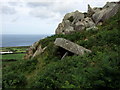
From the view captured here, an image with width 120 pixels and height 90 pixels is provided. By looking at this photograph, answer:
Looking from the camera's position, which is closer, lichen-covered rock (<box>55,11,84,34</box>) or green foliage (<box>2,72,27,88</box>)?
green foliage (<box>2,72,27,88</box>)

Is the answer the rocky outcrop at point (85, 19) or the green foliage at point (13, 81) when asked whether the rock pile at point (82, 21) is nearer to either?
the rocky outcrop at point (85, 19)

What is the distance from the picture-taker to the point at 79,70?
7.87 meters

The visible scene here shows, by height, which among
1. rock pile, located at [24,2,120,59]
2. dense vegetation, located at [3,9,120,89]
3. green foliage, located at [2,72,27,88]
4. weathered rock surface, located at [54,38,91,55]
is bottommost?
green foliage, located at [2,72,27,88]

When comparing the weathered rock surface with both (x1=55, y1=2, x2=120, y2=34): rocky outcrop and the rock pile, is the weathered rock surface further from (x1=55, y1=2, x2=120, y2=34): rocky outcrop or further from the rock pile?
(x1=55, y1=2, x2=120, y2=34): rocky outcrop

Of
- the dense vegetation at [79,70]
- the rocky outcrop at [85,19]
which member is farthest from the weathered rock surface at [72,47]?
the rocky outcrop at [85,19]

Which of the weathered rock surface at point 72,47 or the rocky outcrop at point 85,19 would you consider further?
the rocky outcrop at point 85,19

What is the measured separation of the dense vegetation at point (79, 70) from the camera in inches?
237

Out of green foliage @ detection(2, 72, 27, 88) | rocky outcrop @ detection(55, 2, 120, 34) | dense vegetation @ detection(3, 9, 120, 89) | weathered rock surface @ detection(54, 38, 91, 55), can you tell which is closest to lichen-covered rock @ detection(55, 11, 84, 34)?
rocky outcrop @ detection(55, 2, 120, 34)

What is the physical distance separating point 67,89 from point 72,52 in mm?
6326

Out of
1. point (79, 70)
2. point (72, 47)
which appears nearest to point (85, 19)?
point (72, 47)

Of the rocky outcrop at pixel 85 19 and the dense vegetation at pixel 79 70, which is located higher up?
the rocky outcrop at pixel 85 19

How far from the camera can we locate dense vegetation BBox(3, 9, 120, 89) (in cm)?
601

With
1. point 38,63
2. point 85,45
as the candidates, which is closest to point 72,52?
point 85,45

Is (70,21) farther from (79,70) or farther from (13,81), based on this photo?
(13,81)
